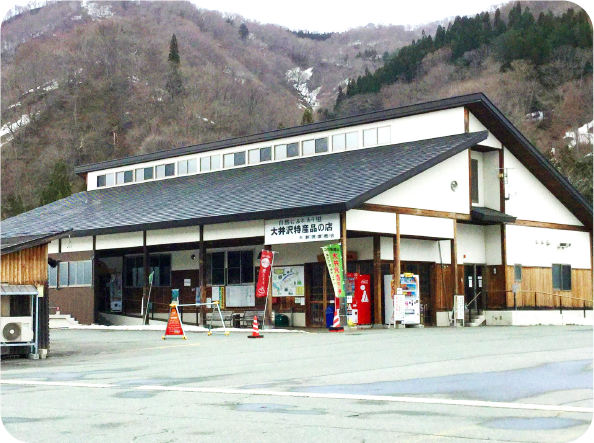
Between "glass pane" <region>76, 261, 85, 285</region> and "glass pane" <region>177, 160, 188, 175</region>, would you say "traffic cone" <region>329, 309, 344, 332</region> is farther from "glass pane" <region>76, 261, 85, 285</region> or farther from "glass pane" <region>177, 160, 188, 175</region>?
"glass pane" <region>177, 160, 188, 175</region>

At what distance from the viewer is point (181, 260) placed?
116 feet

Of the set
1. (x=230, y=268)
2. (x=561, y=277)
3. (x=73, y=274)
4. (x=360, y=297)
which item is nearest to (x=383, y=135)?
(x=360, y=297)

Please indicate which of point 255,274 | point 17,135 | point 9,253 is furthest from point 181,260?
point 17,135

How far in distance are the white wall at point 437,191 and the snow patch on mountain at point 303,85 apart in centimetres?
11625

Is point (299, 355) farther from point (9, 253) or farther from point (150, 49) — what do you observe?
point (150, 49)

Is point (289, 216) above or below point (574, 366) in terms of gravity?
above

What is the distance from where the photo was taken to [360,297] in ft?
96.5

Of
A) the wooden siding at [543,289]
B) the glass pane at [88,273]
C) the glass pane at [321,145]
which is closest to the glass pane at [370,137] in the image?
the glass pane at [321,145]

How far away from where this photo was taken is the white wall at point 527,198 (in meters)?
33.8

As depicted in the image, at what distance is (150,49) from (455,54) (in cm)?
5033

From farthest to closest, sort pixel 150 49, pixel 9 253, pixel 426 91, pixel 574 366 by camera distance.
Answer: pixel 150 49
pixel 426 91
pixel 9 253
pixel 574 366

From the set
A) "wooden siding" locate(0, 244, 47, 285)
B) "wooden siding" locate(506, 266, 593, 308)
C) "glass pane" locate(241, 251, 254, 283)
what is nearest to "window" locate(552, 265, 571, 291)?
"wooden siding" locate(506, 266, 593, 308)

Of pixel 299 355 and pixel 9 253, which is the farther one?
pixel 9 253

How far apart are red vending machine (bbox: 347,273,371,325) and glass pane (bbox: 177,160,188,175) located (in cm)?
1392
